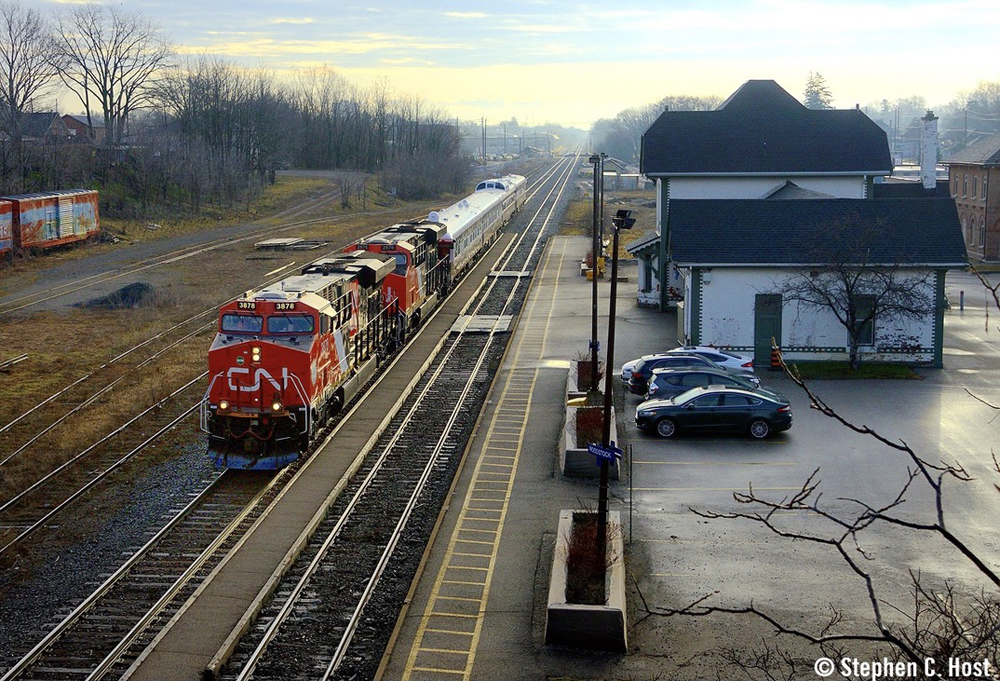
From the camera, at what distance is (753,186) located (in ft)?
159

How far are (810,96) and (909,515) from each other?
159898 millimetres

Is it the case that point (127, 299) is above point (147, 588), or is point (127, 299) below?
above

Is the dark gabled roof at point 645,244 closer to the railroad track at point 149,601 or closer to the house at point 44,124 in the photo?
the railroad track at point 149,601

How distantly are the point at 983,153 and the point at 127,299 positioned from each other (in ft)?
190

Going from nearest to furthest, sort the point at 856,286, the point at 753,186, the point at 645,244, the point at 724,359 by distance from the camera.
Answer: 1. the point at 724,359
2. the point at 856,286
3. the point at 753,186
4. the point at 645,244

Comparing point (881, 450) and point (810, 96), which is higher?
point (810, 96)

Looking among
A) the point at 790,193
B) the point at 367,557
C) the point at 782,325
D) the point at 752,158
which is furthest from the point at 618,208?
the point at 367,557

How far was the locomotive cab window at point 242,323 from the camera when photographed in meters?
23.3

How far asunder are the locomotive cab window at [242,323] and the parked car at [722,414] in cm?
1072

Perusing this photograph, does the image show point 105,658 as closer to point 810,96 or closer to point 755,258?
point 755,258

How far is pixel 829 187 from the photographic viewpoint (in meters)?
48.3

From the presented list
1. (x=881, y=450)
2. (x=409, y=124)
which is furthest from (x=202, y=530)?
(x=409, y=124)

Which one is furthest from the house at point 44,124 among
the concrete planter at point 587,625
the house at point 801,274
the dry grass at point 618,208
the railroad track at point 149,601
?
the concrete planter at point 587,625

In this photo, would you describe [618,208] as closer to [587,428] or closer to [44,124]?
[587,428]
